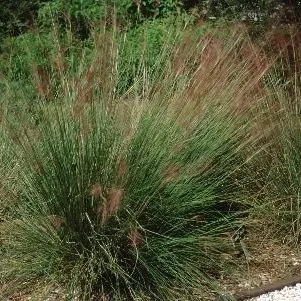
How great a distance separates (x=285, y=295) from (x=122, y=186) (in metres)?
1.14

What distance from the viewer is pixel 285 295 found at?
12.3 ft

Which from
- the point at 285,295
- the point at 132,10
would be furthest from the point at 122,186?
the point at 132,10

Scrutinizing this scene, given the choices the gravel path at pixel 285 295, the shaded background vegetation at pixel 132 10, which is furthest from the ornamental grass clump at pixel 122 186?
the shaded background vegetation at pixel 132 10

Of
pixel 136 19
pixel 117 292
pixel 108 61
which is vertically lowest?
pixel 136 19

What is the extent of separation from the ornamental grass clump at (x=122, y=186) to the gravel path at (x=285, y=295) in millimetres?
297

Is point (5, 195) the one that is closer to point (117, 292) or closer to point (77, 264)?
point (77, 264)

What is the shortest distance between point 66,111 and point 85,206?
0.50 m

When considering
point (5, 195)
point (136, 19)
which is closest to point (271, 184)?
point (5, 195)

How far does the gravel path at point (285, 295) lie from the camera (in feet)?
12.1

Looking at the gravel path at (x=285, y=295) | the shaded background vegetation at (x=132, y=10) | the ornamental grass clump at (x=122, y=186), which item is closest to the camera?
the ornamental grass clump at (x=122, y=186)

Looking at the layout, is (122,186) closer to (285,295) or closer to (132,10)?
(285,295)

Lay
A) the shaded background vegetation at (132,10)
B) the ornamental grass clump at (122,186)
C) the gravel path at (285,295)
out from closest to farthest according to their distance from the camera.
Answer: the ornamental grass clump at (122,186)
the gravel path at (285,295)
the shaded background vegetation at (132,10)

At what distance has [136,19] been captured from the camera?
8.09 m

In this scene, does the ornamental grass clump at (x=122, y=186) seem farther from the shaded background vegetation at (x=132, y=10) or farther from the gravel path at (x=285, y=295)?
the shaded background vegetation at (x=132, y=10)
